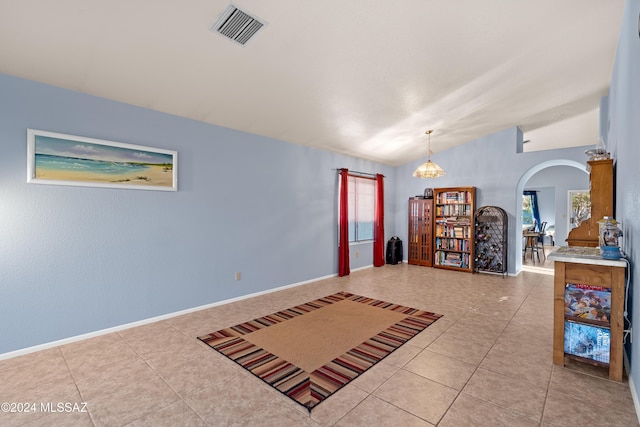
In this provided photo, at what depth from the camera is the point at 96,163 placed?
314 cm

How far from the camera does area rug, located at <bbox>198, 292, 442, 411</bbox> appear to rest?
237 cm

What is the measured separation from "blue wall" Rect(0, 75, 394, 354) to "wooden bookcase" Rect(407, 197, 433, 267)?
10.6 ft

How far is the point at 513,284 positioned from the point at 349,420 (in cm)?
488

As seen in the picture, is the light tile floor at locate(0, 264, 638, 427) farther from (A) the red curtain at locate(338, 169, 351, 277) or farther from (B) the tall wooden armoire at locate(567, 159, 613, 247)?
(A) the red curtain at locate(338, 169, 351, 277)

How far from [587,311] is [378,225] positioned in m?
4.61

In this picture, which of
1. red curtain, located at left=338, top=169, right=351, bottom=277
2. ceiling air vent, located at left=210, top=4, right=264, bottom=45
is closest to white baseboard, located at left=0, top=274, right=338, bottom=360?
red curtain, located at left=338, top=169, right=351, bottom=277

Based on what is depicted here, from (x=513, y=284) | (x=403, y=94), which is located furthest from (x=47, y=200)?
(x=513, y=284)

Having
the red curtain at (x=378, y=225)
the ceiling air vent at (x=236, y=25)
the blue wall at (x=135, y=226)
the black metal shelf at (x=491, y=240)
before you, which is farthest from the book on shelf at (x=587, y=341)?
the red curtain at (x=378, y=225)

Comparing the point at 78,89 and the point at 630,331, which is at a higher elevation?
the point at 78,89

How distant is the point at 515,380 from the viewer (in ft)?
7.64

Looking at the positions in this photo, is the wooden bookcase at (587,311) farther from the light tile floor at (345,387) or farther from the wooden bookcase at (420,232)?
the wooden bookcase at (420,232)

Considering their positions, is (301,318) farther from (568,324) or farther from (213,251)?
(568,324)

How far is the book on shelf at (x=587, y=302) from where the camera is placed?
92.5 inches

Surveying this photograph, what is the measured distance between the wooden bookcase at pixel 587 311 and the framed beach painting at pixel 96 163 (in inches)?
165
